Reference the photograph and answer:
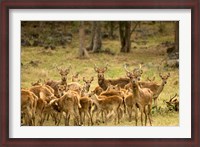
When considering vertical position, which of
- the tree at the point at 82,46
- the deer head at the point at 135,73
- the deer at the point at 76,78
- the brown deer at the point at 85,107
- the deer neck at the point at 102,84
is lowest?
the brown deer at the point at 85,107

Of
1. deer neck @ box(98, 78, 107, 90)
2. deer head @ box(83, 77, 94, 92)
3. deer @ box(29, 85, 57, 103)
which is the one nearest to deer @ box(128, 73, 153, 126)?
deer neck @ box(98, 78, 107, 90)

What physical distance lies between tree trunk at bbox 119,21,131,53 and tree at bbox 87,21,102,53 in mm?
188

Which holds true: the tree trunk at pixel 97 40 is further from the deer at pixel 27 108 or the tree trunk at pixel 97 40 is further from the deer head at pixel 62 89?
the deer at pixel 27 108

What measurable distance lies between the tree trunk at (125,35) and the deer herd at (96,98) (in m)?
0.17

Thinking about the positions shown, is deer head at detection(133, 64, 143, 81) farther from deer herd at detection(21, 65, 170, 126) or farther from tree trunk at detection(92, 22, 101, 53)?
tree trunk at detection(92, 22, 101, 53)

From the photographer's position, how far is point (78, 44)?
7.97 meters

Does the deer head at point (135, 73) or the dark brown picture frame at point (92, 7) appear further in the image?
the deer head at point (135, 73)

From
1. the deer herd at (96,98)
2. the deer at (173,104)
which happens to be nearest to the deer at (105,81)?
the deer herd at (96,98)

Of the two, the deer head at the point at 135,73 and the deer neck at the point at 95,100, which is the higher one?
the deer head at the point at 135,73

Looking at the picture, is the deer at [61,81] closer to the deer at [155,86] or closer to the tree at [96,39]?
the tree at [96,39]

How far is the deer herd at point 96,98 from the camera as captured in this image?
784 cm
